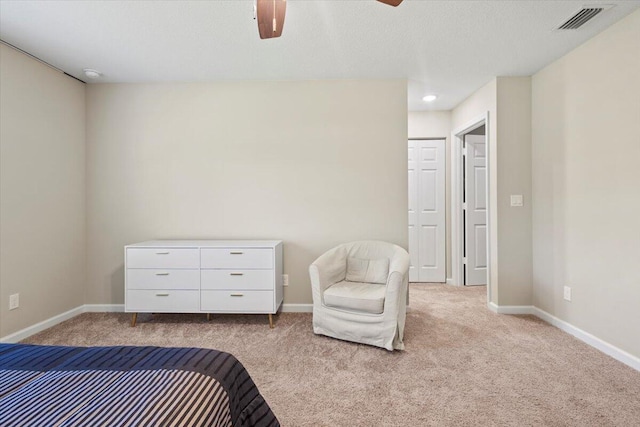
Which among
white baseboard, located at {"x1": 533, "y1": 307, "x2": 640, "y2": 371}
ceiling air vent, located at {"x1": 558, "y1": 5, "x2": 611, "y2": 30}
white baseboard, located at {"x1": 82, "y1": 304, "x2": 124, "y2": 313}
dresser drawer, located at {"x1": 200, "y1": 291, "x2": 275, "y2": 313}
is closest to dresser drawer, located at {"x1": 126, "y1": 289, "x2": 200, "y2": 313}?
dresser drawer, located at {"x1": 200, "y1": 291, "x2": 275, "y2": 313}

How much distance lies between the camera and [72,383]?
3.27 ft

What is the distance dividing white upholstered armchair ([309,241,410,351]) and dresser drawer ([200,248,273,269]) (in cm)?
49

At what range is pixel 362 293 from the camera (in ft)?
9.00

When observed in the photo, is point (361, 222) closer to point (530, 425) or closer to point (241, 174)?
point (241, 174)

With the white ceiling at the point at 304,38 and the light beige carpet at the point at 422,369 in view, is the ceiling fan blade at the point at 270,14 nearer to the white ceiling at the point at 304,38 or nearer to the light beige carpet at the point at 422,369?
the white ceiling at the point at 304,38

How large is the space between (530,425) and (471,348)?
920 mm

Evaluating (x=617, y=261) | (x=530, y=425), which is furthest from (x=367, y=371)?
(x=617, y=261)

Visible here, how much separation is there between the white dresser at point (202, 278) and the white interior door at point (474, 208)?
2908mm

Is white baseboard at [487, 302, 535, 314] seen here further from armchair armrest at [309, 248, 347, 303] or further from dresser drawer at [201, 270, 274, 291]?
dresser drawer at [201, 270, 274, 291]

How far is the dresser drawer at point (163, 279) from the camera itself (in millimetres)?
3094

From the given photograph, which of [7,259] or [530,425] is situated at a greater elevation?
[7,259]

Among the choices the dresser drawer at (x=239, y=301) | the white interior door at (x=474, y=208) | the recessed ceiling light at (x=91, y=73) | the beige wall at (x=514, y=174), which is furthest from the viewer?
the white interior door at (x=474, y=208)

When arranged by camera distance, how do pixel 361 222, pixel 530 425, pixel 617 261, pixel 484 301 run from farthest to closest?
pixel 484 301, pixel 361 222, pixel 617 261, pixel 530 425

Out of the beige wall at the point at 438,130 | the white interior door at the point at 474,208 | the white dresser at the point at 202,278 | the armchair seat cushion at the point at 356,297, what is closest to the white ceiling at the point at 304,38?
the beige wall at the point at 438,130
